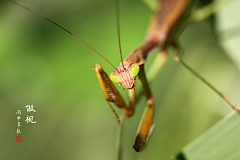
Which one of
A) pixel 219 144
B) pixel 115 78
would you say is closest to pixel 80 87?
pixel 115 78

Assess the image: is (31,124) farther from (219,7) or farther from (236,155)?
(219,7)

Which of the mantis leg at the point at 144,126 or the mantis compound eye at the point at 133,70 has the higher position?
the mantis compound eye at the point at 133,70

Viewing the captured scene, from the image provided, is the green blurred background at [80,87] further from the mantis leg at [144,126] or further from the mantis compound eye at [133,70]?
the mantis compound eye at [133,70]

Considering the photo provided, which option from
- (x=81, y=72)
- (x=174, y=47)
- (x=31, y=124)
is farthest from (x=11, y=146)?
(x=174, y=47)

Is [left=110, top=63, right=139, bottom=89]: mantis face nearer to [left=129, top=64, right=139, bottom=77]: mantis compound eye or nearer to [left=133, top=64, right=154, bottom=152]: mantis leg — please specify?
[left=129, top=64, right=139, bottom=77]: mantis compound eye

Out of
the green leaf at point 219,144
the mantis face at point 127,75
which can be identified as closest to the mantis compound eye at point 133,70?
the mantis face at point 127,75

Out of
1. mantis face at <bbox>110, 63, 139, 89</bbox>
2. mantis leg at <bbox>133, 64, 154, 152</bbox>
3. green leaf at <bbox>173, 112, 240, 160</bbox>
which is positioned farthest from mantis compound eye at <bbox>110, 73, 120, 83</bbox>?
green leaf at <bbox>173, 112, 240, 160</bbox>
